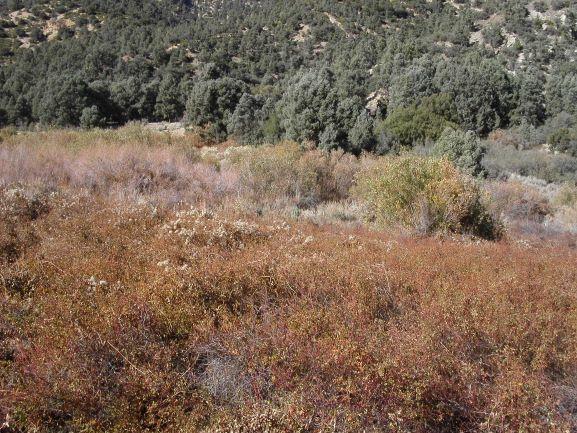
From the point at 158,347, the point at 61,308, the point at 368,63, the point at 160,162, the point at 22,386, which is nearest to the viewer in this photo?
the point at 22,386

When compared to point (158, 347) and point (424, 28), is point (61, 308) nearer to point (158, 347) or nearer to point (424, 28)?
point (158, 347)

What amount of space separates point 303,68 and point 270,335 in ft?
127

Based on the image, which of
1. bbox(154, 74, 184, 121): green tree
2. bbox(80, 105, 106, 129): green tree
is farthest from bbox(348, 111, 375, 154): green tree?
bbox(80, 105, 106, 129): green tree

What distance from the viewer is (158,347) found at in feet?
11.4

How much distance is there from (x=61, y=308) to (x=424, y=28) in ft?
173

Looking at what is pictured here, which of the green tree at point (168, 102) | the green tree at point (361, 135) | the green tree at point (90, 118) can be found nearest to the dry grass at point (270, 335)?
the green tree at point (361, 135)

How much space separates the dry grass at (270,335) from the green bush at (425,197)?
272 centimetres

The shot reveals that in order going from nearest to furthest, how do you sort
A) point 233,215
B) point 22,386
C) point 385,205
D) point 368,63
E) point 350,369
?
point 22,386, point 350,369, point 233,215, point 385,205, point 368,63

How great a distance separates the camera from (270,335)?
3.65m

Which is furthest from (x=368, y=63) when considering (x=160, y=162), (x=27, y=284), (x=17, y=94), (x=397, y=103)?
(x=27, y=284)

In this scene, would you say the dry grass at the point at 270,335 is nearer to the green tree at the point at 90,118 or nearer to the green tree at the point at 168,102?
the green tree at the point at 90,118

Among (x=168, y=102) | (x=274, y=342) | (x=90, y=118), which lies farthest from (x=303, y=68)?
(x=274, y=342)

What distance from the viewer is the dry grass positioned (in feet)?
9.62

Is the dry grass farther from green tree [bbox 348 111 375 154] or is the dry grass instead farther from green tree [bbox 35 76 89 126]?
green tree [bbox 35 76 89 126]
